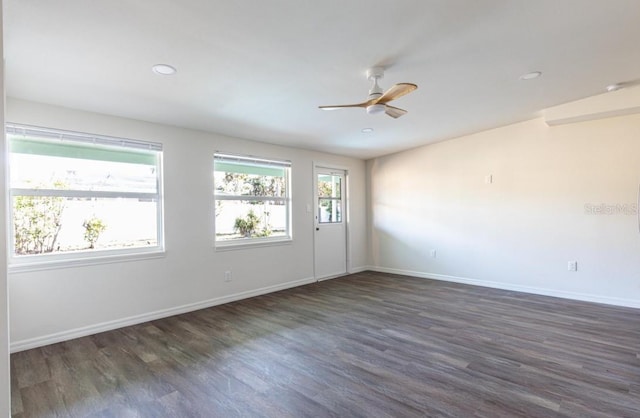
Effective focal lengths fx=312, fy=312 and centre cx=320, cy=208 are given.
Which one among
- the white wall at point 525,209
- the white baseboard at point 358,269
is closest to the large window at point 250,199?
the white baseboard at point 358,269

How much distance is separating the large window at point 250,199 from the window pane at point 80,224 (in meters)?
0.92

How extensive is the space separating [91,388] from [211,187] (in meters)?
2.55

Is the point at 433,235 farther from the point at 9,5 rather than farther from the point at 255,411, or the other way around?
the point at 9,5

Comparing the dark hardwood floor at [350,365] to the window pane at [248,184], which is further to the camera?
the window pane at [248,184]

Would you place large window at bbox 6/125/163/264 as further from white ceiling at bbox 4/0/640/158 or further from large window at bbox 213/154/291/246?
large window at bbox 213/154/291/246

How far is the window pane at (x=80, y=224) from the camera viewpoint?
302cm

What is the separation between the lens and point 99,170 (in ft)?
11.2

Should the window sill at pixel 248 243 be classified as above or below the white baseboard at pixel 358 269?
above

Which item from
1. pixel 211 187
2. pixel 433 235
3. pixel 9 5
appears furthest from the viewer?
pixel 433 235

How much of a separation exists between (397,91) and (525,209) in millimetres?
3441

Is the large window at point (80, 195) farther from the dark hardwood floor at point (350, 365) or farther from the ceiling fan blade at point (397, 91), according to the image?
the ceiling fan blade at point (397, 91)

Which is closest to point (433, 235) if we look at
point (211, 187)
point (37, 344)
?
point (211, 187)

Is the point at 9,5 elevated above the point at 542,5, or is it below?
below

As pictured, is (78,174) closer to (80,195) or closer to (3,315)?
(80,195)
